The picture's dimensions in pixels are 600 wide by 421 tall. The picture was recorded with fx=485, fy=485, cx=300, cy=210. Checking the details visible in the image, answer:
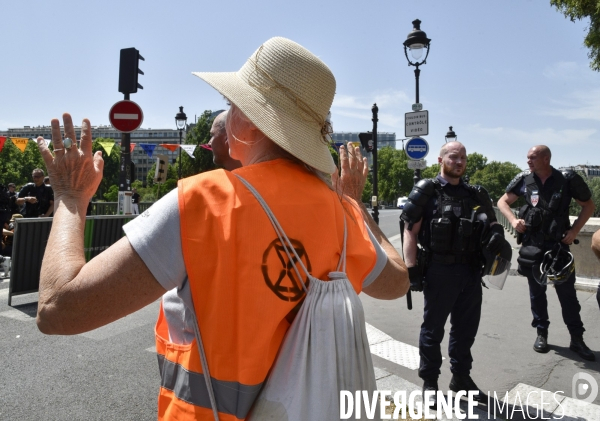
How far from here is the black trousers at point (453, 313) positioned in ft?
12.3

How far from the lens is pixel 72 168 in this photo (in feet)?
4.11

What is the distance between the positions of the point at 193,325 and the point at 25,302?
6.77 m

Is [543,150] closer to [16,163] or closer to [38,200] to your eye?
[38,200]

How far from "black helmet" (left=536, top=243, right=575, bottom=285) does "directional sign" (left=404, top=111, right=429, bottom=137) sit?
296 inches

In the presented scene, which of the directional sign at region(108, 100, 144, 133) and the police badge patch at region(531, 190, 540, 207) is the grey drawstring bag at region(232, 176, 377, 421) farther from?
the directional sign at region(108, 100, 144, 133)

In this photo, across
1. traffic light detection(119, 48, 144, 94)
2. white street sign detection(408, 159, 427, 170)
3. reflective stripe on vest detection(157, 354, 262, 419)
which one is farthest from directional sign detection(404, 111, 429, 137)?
reflective stripe on vest detection(157, 354, 262, 419)

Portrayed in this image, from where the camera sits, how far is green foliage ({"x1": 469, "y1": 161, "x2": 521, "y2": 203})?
7912 centimetres

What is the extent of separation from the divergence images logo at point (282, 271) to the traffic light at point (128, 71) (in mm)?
10942

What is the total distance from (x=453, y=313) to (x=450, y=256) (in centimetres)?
49

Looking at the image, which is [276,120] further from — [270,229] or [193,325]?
[193,325]

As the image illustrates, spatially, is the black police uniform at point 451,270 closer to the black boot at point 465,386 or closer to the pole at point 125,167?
the black boot at point 465,386

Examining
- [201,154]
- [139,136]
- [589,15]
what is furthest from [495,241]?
[139,136]

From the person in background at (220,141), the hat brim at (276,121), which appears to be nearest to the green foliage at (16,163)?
the person in background at (220,141)

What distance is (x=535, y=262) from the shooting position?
5145mm
